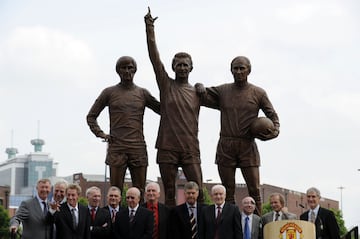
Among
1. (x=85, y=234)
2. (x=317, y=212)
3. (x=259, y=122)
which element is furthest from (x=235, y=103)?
(x=85, y=234)

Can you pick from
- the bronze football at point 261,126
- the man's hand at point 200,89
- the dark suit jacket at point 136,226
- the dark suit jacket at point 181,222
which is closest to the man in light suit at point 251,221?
the dark suit jacket at point 181,222

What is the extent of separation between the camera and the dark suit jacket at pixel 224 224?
14289 mm

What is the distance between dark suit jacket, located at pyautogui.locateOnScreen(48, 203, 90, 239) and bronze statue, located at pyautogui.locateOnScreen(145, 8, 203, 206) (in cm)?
287

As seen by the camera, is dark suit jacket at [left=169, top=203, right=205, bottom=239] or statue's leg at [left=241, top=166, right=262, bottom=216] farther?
statue's leg at [left=241, top=166, right=262, bottom=216]

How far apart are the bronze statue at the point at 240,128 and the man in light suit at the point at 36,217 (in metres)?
4.00

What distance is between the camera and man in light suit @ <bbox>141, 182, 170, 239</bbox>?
14648mm

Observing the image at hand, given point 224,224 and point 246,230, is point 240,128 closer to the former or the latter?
point 246,230

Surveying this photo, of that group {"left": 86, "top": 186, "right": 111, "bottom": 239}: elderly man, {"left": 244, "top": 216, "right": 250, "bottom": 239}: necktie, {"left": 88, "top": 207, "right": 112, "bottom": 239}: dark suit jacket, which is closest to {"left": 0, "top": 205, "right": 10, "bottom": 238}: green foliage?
{"left": 86, "top": 186, "right": 111, "bottom": 239}: elderly man

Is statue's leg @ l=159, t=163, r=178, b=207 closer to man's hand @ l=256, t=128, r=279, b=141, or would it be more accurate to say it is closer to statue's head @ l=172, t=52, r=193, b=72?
man's hand @ l=256, t=128, r=279, b=141

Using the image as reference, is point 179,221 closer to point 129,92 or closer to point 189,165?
point 189,165

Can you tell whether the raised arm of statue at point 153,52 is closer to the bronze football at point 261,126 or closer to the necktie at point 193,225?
the bronze football at point 261,126

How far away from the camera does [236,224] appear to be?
14.3 m

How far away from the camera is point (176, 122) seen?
16.8 meters

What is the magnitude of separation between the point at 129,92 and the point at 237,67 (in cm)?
202
